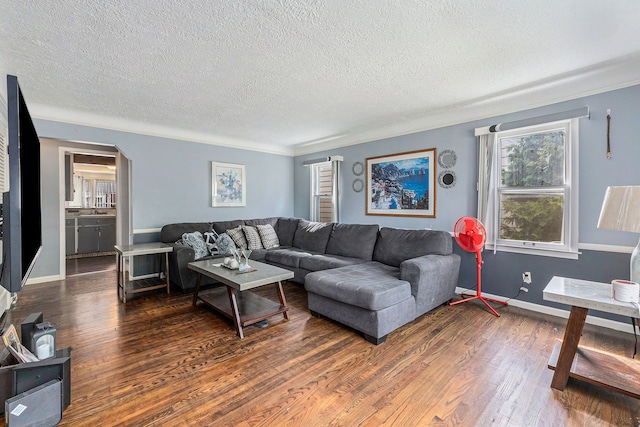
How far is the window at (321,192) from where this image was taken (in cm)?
559

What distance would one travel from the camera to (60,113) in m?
3.65

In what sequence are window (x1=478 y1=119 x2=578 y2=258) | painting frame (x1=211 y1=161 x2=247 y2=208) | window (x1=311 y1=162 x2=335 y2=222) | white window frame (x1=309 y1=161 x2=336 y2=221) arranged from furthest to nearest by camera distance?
white window frame (x1=309 y1=161 x2=336 y2=221) → window (x1=311 y1=162 x2=335 y2=222) → painting frame (x1=211 y1=161 x2=247 y2=208) → window (x1=478 y1=119 x2=578 y2=258)

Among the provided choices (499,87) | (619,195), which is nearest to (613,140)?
(499,87)

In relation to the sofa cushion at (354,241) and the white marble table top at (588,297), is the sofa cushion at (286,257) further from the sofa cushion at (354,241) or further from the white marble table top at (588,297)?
the white marble table top at (588,297)

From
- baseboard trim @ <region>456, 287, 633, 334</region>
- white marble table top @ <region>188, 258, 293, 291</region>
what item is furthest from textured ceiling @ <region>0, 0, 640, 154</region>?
baseboard trim @ <region>456, 287, 633, 334</region>

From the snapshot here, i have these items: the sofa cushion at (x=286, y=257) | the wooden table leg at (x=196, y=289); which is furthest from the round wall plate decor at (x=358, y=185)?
the wooden table leg at (x=196, y=289)

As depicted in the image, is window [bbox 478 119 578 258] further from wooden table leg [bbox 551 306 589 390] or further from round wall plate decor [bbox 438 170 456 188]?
wooden table leg [bbox 551 306 589 390]

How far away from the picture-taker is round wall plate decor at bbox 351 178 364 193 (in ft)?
16.2

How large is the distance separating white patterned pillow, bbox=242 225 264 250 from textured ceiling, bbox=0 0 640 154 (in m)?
1.80

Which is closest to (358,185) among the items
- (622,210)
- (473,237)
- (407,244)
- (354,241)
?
(354,241)

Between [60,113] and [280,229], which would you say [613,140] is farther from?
[60,113]

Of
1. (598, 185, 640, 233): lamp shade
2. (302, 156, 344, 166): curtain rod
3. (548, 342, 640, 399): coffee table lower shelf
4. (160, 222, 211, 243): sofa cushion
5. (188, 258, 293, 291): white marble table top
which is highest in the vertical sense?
(302, 156, 344, 166): curtain rod

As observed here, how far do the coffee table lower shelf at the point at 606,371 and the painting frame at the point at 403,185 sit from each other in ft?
7.27

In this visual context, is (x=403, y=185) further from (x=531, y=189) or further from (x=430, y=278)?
(x=430, y=278)
